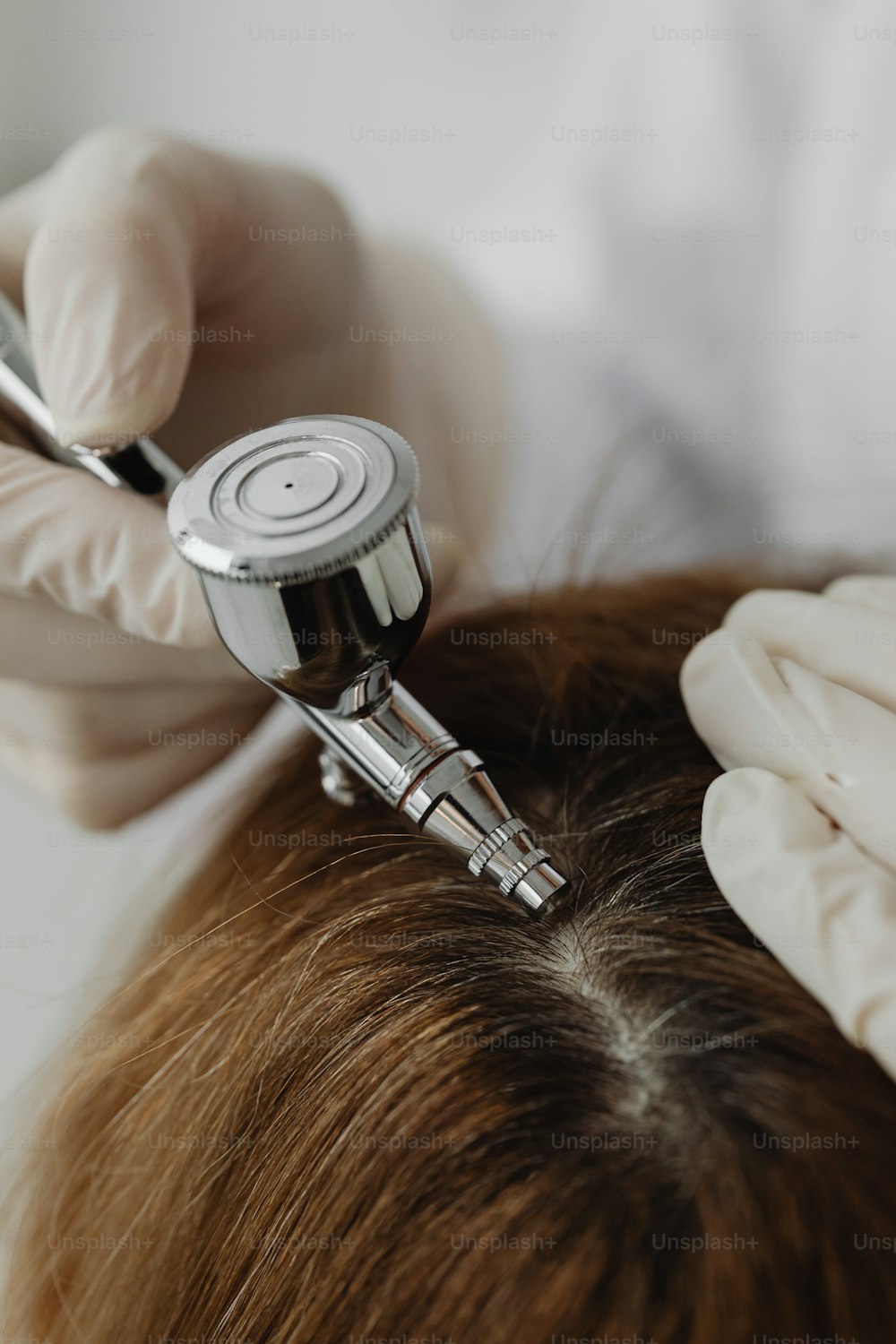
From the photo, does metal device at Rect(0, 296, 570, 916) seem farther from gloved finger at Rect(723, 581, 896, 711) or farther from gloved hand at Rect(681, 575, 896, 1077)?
gloved finger at Rect(723, 581, 896, 711)

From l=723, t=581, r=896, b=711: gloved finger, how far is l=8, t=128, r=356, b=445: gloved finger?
0.48m

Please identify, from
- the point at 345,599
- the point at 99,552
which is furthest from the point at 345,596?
the point at 99,552

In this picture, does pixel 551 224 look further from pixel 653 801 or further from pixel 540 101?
pixel 653 801

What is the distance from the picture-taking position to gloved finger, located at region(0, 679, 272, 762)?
3.05 feet

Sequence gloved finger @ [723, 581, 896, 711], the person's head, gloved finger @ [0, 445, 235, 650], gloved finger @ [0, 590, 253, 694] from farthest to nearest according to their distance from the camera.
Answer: gloved finger @ [0, 590, 253, 694], gloved finger @ [0, 445, 235, 650], gloved finger @ [723, 581, 896, 711], the person's head

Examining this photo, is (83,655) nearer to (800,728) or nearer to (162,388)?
(162,388)

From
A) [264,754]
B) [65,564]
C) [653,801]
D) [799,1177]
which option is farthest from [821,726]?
[264,754]

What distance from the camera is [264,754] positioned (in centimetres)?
124

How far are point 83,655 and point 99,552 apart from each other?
176 millimetres

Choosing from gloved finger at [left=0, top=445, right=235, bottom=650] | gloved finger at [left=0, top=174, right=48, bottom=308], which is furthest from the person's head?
gloved finger at [left=0, top=174, right=48, bottom=308]

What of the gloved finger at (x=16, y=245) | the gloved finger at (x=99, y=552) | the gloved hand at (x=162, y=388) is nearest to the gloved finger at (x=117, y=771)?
the gloved hand at (x=162, y=388)


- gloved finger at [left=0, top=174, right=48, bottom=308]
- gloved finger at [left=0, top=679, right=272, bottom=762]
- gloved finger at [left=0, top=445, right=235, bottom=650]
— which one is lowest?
gloved finger at [left=0, top=679, right=272, bottom=762]

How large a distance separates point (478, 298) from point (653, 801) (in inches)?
33.6

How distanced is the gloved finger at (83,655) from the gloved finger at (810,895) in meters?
0.49
